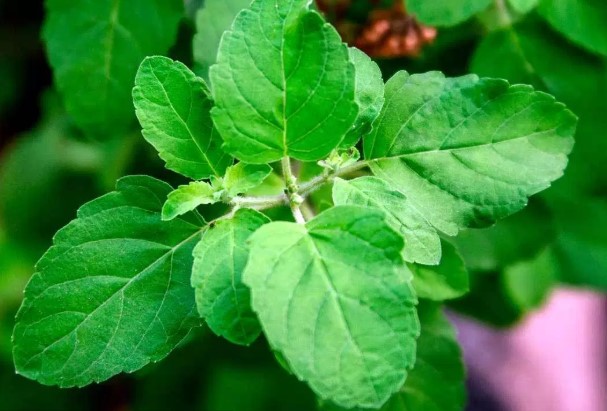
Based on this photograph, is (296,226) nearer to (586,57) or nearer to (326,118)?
(326,118)

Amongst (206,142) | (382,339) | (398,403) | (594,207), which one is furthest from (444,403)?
(594,207)

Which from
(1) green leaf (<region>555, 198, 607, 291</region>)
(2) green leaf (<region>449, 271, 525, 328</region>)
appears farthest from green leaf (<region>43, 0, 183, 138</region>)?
(1) green leaf (<region>555, 198, 607, 291</region>)

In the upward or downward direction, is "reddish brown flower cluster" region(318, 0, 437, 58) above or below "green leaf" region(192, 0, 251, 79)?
below

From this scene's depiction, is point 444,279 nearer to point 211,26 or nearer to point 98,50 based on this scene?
point 211,26

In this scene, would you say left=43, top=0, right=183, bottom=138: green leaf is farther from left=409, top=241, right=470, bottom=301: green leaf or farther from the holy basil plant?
left=409, top=241, right=470, bottom=301: green leaf

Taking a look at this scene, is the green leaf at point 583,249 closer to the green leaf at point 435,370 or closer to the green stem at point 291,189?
the green leaf at point 435,370

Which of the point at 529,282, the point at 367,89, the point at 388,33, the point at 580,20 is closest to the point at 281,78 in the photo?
the point at 367,89

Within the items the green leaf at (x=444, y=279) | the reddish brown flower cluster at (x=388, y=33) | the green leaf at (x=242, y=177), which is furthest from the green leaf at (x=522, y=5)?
the green leaf at (x=242, y=177)
